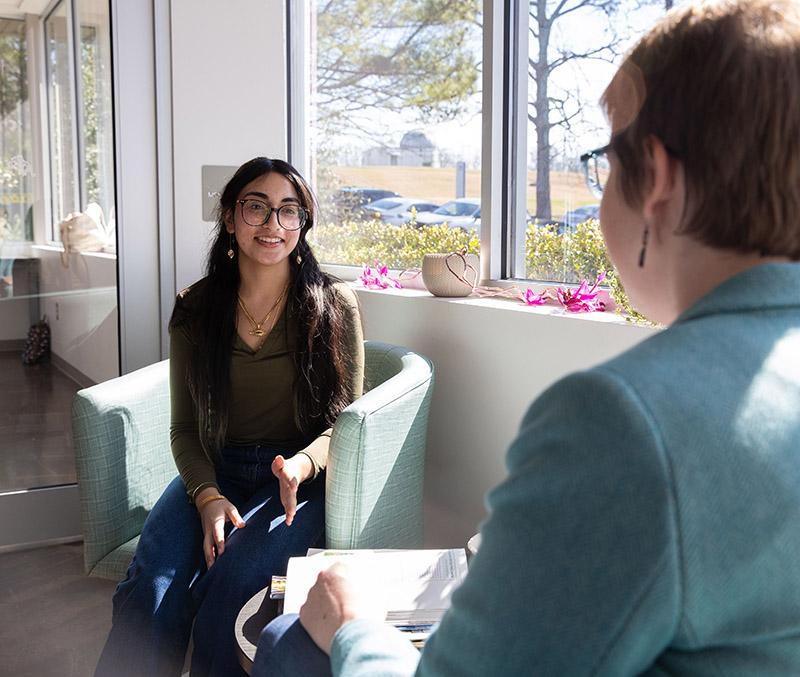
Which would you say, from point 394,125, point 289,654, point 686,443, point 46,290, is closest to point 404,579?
point 289,654

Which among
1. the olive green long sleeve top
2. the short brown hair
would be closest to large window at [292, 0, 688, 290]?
the olive green long sleeve top

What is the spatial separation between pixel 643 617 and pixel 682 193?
32cm

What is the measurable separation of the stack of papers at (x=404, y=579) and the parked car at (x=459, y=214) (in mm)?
1725

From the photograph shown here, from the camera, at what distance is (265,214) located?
2.36m

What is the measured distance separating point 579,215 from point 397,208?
1007mm

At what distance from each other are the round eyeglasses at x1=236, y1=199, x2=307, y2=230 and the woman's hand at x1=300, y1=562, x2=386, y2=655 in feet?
4.70

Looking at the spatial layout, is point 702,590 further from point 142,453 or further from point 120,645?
point 142,453

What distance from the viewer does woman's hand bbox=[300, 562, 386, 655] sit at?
98 centimetres

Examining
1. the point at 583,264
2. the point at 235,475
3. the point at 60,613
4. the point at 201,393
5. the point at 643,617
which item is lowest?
the point at 60,613

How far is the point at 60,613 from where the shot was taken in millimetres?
2768

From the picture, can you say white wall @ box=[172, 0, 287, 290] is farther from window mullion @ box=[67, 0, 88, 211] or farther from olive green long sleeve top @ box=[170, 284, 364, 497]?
olive green long sleeve top @ box=[170, 284, 364, 497]

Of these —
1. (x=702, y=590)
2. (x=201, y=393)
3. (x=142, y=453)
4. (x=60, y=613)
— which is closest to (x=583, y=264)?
(x=201, y=393)

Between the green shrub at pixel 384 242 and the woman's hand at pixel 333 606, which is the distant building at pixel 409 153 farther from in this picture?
the woman's hand at pixel 333 606

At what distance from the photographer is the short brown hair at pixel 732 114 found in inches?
25.2
